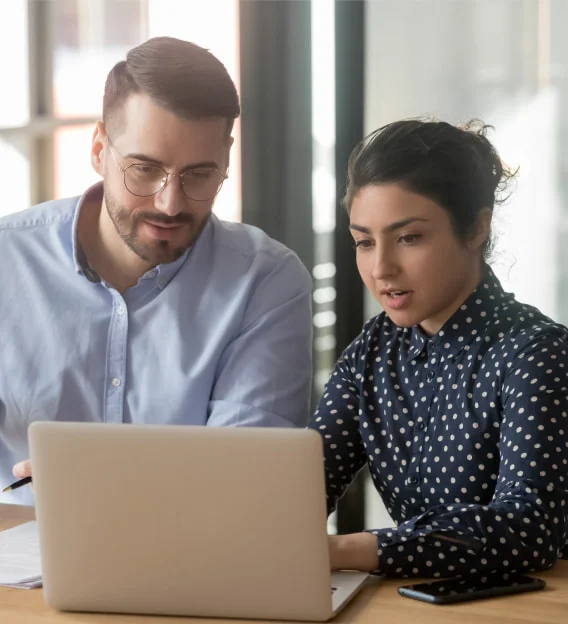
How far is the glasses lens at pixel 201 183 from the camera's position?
6.24ft

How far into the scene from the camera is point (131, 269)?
1996 mm

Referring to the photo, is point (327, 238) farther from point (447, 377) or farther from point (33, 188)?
point (447, 377)

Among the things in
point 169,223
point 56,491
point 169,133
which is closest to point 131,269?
point 169,223

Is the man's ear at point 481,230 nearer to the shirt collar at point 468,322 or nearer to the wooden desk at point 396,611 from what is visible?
the shirt collar at point 468,322

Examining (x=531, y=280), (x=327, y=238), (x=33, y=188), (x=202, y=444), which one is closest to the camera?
(x=202, y=444)

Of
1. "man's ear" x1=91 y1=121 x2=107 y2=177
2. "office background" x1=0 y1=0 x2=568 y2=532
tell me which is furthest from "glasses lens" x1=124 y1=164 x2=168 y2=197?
"office background" x1=0 y1=0 x2=568 y2=532

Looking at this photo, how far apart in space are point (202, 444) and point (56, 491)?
18 centimetres

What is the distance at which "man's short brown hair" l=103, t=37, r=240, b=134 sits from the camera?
190 centimetres

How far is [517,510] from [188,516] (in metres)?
0.45

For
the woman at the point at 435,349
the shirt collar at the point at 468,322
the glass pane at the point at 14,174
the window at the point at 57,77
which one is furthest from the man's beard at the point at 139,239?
the glass pane at the point at 14,174

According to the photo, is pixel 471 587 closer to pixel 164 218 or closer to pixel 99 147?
pixel 164 218

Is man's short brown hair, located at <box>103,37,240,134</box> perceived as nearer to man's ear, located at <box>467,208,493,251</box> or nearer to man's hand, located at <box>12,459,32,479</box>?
man's ear, located at <box>467,208,493,251</box>

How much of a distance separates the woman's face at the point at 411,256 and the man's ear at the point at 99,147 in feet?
2.20

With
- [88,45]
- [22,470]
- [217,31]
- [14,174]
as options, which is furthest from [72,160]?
[22,470]
